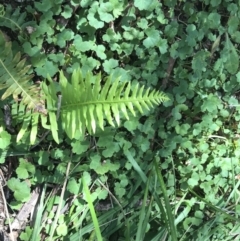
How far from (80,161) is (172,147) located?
1.82ft

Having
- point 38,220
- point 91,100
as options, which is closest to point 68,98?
point 91,100

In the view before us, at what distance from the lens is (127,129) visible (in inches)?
102

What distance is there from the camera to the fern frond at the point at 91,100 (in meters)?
2.12

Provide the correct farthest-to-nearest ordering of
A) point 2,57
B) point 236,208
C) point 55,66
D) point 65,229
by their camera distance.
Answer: point 236,208 < point 65,229 < point 55,66 < point 2,57

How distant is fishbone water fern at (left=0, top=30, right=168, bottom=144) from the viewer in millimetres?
2125

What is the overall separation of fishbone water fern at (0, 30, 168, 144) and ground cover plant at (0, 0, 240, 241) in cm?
1

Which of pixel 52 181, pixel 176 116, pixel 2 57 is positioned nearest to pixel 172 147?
pixel 176 116

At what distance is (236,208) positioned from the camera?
9.12 feet

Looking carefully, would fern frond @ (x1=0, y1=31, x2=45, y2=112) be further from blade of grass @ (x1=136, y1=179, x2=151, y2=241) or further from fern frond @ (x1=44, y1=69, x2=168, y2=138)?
blade of grass @ (x1=136, y1=179, x2=151, y2=241)

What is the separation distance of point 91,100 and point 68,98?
13cm

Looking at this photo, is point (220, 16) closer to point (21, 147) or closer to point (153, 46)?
point (153, 46)

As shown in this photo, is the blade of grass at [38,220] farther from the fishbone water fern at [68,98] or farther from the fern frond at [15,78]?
the fern frond at [15,78]

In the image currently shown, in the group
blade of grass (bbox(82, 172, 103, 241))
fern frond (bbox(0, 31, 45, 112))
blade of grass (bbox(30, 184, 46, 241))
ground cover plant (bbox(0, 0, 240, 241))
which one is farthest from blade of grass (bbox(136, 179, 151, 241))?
fern frond (bbox(0, 31, 45, 112))

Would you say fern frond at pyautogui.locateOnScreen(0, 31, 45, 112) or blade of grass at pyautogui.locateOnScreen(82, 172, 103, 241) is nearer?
fern frond at pyautogui.locateOnScreen(0, 31, 45, 112)
